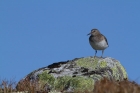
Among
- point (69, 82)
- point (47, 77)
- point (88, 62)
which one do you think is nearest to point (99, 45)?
point (88, 62)

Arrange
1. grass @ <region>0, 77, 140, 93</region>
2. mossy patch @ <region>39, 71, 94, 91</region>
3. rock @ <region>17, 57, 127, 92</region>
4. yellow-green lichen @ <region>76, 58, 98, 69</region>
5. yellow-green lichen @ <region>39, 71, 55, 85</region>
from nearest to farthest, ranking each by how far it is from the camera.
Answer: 1. grass @ <region>0, 77, 140, 93</region>
2. mossy patch @ <region>39, 71, 94, 91</region>
3. rock @ <region>17, 57, 127, 92</region>
4. yellow-green lichen @ <region>39, 71, 55, 85</region>
5. yellow-green lichen @ <region>76, 58, 98, 69</region>

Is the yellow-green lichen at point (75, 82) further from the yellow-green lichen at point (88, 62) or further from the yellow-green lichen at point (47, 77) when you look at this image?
the yellow-green lichen at point (88, 62)

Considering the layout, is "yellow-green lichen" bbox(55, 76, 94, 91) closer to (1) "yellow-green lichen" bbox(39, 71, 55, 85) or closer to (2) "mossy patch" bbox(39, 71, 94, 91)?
(2) "mossy patch" bbox(39, 71, 94, 91)

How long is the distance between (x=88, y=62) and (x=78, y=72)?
3.54 feet

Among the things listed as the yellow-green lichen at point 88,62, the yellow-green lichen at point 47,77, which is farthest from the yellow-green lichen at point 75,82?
the yellow-green lichen at point 88,62

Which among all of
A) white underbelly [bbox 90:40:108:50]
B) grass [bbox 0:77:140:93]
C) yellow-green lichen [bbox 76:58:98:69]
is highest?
white underbelly [bbox 90:40:108:50]

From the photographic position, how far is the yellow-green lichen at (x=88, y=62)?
18861mm

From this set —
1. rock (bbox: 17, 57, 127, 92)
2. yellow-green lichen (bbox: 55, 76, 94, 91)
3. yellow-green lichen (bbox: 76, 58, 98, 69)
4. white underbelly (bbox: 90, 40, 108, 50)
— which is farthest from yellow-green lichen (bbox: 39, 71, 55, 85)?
white underbelly (bbox: 90, 40, 108, 50)

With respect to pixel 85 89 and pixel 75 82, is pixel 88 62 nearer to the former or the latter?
pixel 75 82

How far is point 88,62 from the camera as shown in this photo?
19.1m

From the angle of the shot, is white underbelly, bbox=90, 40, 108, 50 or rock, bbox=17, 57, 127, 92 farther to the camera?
white underbelly, bbox=90, 40, 108, 50

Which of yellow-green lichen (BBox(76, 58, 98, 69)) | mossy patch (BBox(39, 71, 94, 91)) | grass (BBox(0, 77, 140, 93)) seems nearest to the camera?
grass (BBox(0, 77, 140, 93))

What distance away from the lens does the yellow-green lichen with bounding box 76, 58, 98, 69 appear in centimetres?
1886

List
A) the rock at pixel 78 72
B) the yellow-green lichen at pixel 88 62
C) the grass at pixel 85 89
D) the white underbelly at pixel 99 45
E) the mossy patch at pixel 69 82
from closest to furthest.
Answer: the grass at pixel 85 89 → the mossy patch at pixel 69 82 → the rock at pixel 78 72 → the yellow-green lichen at pixel 88 62 → the white underbelly at pixel 99 45
